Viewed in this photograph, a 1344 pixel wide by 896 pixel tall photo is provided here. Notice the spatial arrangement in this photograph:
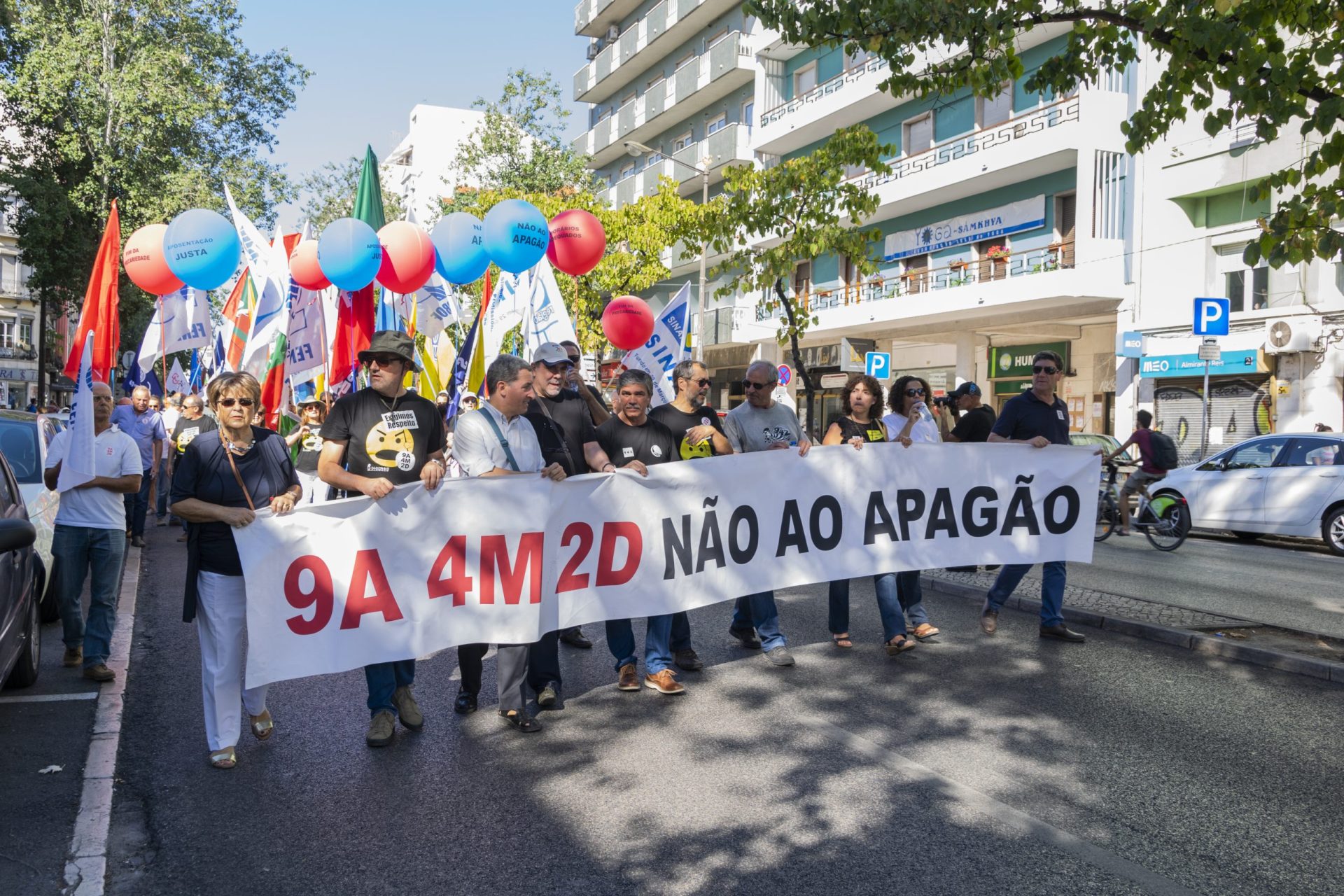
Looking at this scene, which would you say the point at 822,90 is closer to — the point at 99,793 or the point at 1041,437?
the point at 1041,437

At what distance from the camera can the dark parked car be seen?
212 inches

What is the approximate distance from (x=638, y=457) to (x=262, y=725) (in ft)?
8.24

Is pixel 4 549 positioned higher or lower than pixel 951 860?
higher

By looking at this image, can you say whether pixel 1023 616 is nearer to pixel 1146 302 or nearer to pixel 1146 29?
pixel 1146 29

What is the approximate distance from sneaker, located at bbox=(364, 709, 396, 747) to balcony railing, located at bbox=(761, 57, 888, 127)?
25.3m

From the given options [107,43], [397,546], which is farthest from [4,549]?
[107,43]

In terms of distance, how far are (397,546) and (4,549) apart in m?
1.85

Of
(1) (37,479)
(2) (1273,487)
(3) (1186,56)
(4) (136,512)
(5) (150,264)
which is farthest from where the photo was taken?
(2) (1273,487)

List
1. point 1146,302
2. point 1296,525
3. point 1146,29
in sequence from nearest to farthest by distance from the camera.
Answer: point 1146,29, point 1296,525, point 1146,302

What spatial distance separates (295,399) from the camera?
12.8 m

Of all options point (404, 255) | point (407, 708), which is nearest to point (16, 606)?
point (407, 708)

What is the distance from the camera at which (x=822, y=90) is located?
31953 millimetres

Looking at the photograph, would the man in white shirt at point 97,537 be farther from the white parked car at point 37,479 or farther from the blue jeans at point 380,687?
the blue jeans at point 380,687

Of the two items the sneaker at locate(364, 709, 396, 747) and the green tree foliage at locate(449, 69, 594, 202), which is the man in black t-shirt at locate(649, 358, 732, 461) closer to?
the sneaker at locate(364, 709, 396, 747)
